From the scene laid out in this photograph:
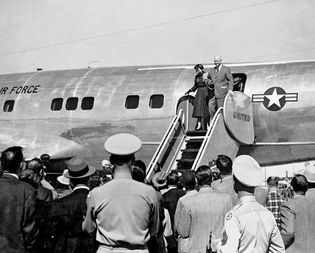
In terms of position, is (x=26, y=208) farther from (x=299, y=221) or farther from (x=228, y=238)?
(x=299, y=221)

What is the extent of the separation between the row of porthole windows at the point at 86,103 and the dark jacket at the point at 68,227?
11150 millimetres

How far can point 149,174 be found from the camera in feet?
50.3

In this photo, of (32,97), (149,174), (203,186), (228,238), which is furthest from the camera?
(32,97)

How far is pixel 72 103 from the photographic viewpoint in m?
19.3

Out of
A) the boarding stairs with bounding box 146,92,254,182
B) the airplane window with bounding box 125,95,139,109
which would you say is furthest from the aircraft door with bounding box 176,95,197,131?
the airplane window with bounding box 125,95,139,109

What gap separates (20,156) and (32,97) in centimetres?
1432

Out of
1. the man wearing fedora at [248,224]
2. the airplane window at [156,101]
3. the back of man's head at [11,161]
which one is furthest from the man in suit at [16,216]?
the airplane window at [156,101]

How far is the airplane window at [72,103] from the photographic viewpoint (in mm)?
19172

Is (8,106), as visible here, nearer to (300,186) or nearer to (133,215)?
(300,186)

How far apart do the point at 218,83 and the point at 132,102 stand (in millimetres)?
3355

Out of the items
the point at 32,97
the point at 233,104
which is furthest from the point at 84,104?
the point at 233,104

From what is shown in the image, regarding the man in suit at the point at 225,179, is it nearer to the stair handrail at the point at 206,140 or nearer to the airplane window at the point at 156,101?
the stair handrail at the point at 206,140

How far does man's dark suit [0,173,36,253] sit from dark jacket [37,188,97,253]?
798mm

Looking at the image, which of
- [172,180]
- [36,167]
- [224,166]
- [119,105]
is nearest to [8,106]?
[119,105]
